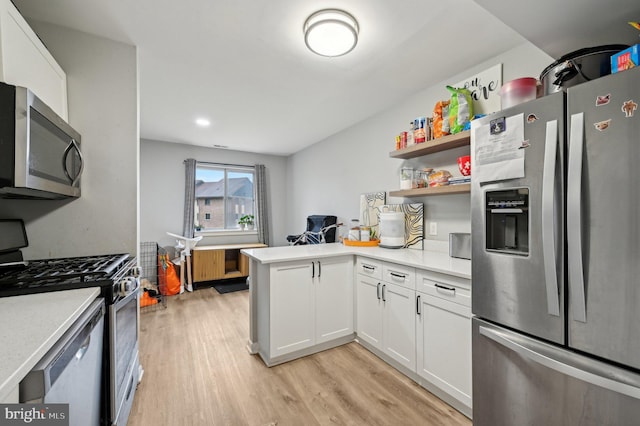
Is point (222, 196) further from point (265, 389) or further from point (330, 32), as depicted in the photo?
point (330, 32)

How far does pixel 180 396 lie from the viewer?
178 cm

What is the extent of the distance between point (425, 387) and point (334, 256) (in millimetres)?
1163

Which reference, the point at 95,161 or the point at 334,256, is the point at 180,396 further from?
the point at 95,161

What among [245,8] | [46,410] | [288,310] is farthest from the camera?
[288,310]

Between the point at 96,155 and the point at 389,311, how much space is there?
244cm

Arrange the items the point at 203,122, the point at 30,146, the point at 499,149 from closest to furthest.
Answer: the point at 30,146
the point at 499,149
the point at 203,122

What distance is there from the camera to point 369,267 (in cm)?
232

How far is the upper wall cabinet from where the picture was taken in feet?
3.61

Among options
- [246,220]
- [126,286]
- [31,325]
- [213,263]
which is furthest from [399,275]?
[246,220]

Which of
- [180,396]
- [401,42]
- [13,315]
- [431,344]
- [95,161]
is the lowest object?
[180,396]

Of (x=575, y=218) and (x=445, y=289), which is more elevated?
(x=575, y=218)

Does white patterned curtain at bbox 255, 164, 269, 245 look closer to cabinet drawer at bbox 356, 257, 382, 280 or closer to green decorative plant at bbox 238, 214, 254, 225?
green decorative plant at bbox 238, 214, 254, 225

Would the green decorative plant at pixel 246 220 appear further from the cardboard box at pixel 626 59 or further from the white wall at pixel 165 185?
the cardboard box at pixel 626 59

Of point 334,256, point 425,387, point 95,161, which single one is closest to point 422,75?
point 334,256
